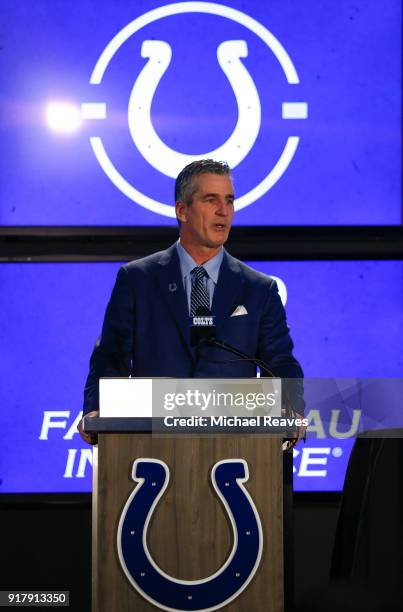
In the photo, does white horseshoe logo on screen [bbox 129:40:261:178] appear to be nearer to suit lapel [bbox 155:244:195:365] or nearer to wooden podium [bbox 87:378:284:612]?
suit lapel [bbox 155:244:195:365]

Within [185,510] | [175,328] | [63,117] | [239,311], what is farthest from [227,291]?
[185,510]

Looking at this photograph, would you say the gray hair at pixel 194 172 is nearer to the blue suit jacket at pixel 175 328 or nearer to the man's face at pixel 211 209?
the man's face at pixel 211 209

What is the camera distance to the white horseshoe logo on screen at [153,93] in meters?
4.20

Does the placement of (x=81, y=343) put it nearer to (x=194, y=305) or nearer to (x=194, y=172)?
(x=194, y=305)

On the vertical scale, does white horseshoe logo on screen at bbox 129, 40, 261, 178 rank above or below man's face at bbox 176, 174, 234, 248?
above

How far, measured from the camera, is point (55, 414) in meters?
4.09

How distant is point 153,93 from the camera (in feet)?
13.8

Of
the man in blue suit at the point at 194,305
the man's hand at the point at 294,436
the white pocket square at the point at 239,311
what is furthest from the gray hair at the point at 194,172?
the man's hand at the point at 294,436

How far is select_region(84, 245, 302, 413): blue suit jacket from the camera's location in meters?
3.43

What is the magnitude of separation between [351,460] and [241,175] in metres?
1.84

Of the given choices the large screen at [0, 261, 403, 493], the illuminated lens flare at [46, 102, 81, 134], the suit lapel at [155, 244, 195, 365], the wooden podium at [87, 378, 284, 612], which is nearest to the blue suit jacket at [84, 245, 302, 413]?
the suit lapel at [155, 244, 195, 365]

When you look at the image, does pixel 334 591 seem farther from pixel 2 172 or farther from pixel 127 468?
pixel 2 172

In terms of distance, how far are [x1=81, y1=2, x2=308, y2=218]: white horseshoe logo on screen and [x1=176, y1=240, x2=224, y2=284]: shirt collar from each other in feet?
2.04

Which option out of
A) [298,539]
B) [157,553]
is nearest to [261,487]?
[157,553]
